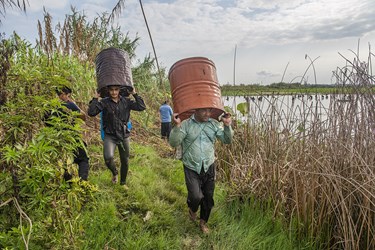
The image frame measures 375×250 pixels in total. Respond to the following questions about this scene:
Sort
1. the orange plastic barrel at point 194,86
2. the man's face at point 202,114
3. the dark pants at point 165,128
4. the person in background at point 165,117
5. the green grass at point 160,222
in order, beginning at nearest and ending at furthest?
1. the green grass at point 160,222
2. the orange plastic barrel at point 194,86
3. the man's face at point 202,114
4. the person in background at point 165,117
5. the dark pants at point 165,128

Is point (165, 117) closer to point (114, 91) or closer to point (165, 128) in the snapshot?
point (165, 128)

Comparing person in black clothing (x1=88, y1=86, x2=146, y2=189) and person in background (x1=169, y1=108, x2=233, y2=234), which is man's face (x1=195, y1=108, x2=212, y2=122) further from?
person in black clothing (x1=88, y1=86, x2=146, y2=189)

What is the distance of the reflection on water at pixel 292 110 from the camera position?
10.8ft

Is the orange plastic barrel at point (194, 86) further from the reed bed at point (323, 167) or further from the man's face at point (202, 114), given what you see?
the reed bed at point (323, 167)

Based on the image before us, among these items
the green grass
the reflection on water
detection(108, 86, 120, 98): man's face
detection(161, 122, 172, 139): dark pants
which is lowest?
the green grass

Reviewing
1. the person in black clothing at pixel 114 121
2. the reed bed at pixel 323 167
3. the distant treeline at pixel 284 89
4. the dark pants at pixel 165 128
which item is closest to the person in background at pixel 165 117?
the dark pants at pixel 165 128

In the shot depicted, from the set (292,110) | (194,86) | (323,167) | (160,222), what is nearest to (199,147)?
(194,86)

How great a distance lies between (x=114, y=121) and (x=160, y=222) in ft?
4.50

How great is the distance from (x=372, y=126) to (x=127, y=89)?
279cm

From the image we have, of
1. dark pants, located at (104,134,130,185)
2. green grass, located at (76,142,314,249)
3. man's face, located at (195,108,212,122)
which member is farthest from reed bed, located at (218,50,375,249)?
dark pants, located at (104,134,130,185)

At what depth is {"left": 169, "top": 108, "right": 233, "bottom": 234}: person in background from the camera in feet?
10.4

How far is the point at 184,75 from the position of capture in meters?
3.18

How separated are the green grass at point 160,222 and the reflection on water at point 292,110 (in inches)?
43.4

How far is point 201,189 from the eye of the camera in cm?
336
